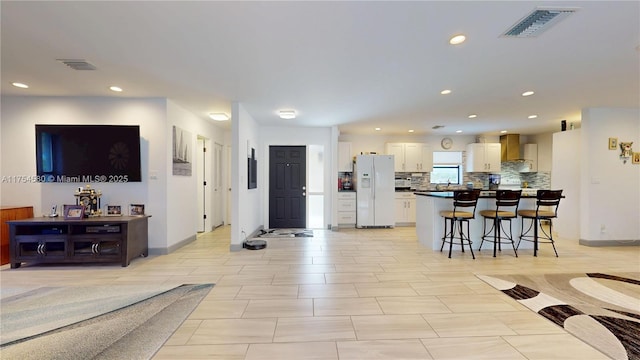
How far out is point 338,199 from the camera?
684 cm

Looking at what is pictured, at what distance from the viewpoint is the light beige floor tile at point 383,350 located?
1839 millimetres

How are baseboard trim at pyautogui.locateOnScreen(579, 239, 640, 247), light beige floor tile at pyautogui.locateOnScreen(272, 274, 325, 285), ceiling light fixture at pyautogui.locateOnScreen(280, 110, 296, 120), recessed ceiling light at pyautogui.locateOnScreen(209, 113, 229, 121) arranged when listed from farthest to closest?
recessed ceiling light at pyautogui.locateOnScreen(209, 113, 229, 121) < ceiling light fixture at pyautogui.locateOnScreen(280, 110, 296, 120) < baseboard trim at pyautogui.locateOnScreen(579, 239, 640, 247) < light beige floor tile at pyautogui.locateOnScreen(272, 274, 325, 285)

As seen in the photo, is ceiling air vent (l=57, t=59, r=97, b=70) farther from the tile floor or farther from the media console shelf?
the tile floor

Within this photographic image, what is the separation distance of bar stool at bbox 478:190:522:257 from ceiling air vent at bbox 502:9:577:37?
2525 millimetres

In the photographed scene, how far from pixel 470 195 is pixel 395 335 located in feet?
9.43

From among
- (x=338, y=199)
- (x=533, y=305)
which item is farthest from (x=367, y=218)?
(x=533, y=305)

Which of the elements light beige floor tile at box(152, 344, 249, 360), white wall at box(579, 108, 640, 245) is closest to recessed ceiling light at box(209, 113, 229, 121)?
light beige floor tile at box(152, 344, 249, 360)

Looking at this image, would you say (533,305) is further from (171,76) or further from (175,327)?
(171,76)

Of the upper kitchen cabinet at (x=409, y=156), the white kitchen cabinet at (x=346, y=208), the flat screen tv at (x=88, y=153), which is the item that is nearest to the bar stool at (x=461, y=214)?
the white kitchen cabinet at (x=346, y=208)

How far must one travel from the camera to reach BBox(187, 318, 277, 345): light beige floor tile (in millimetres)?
2035

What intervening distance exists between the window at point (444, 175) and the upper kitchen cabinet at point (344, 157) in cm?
250

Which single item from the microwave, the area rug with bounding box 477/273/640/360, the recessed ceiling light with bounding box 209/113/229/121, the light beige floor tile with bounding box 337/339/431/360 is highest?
the recessed ceiling light with bounding box 209/113/229/121

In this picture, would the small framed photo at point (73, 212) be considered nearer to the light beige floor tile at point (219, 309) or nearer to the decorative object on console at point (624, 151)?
the light beige floor tile at point (219, 309)

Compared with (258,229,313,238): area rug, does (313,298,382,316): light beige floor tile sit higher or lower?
higher
